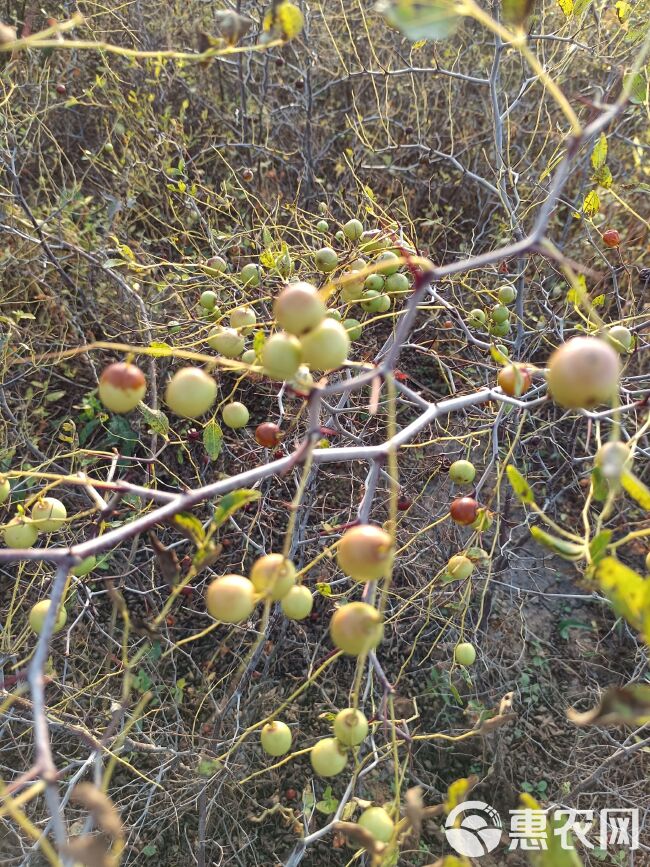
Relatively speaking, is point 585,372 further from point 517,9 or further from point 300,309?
point 517,9

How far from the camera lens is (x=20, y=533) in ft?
3.66

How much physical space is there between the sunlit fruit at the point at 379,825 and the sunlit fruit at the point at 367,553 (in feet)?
1.43

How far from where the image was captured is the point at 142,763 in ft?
6.50

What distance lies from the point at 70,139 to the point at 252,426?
184 cm

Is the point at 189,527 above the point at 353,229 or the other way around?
the other way around

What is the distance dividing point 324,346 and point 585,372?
0.31 metres

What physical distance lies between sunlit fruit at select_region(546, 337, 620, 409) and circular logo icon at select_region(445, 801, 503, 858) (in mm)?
1476

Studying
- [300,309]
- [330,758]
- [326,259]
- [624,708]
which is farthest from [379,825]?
[326,259]

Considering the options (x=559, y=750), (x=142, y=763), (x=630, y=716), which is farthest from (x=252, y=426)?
(x=630, y=716)

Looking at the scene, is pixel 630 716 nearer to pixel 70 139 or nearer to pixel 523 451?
pixel 523 451

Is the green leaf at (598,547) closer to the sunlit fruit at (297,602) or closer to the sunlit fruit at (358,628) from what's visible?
the sunlit fruit at (358,628)

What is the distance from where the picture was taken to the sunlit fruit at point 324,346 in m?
0.78

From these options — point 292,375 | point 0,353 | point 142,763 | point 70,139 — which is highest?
point 292,375

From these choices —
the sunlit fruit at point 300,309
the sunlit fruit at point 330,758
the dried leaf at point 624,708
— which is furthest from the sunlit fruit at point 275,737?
the sunlit fruit at point 300,309
